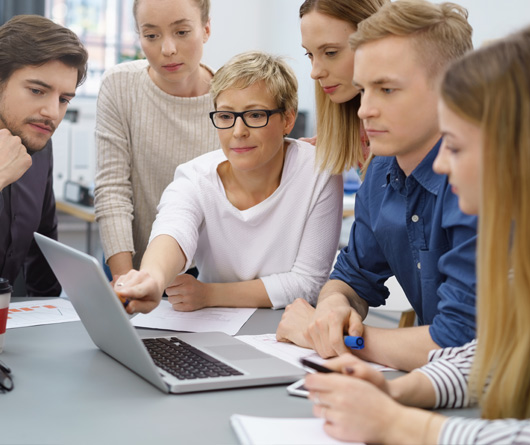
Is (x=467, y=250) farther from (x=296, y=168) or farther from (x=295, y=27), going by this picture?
(x=295, y=27)

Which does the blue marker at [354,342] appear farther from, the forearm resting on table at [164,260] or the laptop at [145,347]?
the forearm resting on table at [164,260]

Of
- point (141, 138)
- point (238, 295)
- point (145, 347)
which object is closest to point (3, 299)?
point (145, 347)

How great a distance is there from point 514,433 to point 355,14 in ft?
3.71

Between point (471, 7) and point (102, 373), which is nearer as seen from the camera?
point (102, 373)

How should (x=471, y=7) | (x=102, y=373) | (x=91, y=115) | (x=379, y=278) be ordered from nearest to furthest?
(x=102, y=373), (x=379, y=278), (x=471, y=7), (x=91, y=115)

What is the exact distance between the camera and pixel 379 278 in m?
1.60

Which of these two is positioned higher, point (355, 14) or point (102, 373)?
point (355, 14)

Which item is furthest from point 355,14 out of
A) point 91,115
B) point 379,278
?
point 91,115

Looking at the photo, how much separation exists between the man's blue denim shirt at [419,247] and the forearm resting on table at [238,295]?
0.19 m

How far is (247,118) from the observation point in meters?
1.76

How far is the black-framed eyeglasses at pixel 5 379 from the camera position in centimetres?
111

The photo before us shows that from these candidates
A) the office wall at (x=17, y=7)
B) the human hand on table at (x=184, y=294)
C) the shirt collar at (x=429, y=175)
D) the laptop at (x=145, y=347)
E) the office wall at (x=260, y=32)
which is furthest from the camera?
the office wall at (x=260, y=32)

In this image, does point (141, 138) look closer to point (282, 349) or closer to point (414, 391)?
point (282, 349)

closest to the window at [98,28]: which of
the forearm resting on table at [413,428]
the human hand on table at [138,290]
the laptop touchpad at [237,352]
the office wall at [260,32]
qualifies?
the office wall at [260,32]
